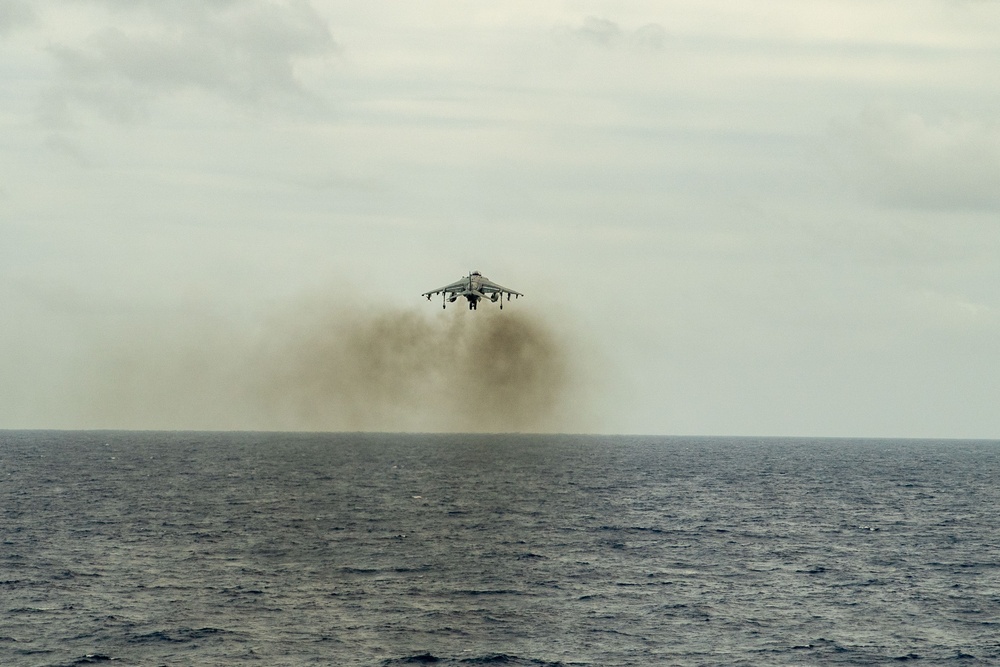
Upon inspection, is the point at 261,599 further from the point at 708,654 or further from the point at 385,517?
the point at 385,517

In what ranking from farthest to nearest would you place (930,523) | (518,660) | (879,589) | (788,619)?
(930,523), (879,589), (788,619), (518,660)

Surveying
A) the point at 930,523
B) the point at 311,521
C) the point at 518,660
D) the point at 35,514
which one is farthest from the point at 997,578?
the point at 35,514

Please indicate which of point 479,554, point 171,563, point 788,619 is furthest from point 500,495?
point 788,619

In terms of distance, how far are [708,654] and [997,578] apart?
48.7 meters

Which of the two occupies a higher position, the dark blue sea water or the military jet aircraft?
the military jet aircraft

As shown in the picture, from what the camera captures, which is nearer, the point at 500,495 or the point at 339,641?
the point at 339,641

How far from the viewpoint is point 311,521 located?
142 meters

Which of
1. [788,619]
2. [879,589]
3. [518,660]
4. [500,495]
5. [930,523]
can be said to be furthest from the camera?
[500,495]

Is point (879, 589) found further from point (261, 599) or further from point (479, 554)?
point (261, 599)

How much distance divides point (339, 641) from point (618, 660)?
71.2 ft

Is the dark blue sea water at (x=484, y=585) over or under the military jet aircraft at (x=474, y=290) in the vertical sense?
under

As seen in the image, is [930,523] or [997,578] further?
[930,523]

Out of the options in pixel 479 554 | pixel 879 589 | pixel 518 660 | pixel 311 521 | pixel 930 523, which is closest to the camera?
pixel 518 660

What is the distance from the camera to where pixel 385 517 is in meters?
148
